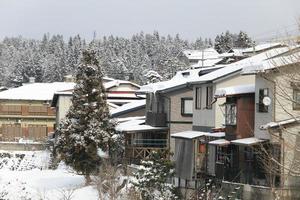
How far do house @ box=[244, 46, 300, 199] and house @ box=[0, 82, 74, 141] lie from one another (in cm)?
4124

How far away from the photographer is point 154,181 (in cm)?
2520

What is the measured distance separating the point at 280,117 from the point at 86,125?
1181 cm

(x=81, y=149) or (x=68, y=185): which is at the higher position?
(x=81, y=149)

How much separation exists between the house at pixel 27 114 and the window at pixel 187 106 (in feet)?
96.5

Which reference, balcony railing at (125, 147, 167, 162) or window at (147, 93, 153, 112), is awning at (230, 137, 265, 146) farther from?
window at (147, 93, 153, 112)

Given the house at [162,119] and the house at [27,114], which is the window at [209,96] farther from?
the house at [27,114]

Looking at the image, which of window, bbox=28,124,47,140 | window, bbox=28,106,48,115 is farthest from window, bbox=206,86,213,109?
window, bbox=28,106,48,115

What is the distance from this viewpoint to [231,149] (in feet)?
87.6

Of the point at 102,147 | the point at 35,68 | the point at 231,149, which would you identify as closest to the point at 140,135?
the point at 102,147

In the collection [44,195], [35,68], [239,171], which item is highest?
[35,68]

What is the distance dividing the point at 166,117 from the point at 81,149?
784 centimetres

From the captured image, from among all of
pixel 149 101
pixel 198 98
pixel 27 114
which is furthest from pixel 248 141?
pixel 27 114

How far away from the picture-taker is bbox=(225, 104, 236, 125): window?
26.2m

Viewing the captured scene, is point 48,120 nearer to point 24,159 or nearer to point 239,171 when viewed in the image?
point 24,159
